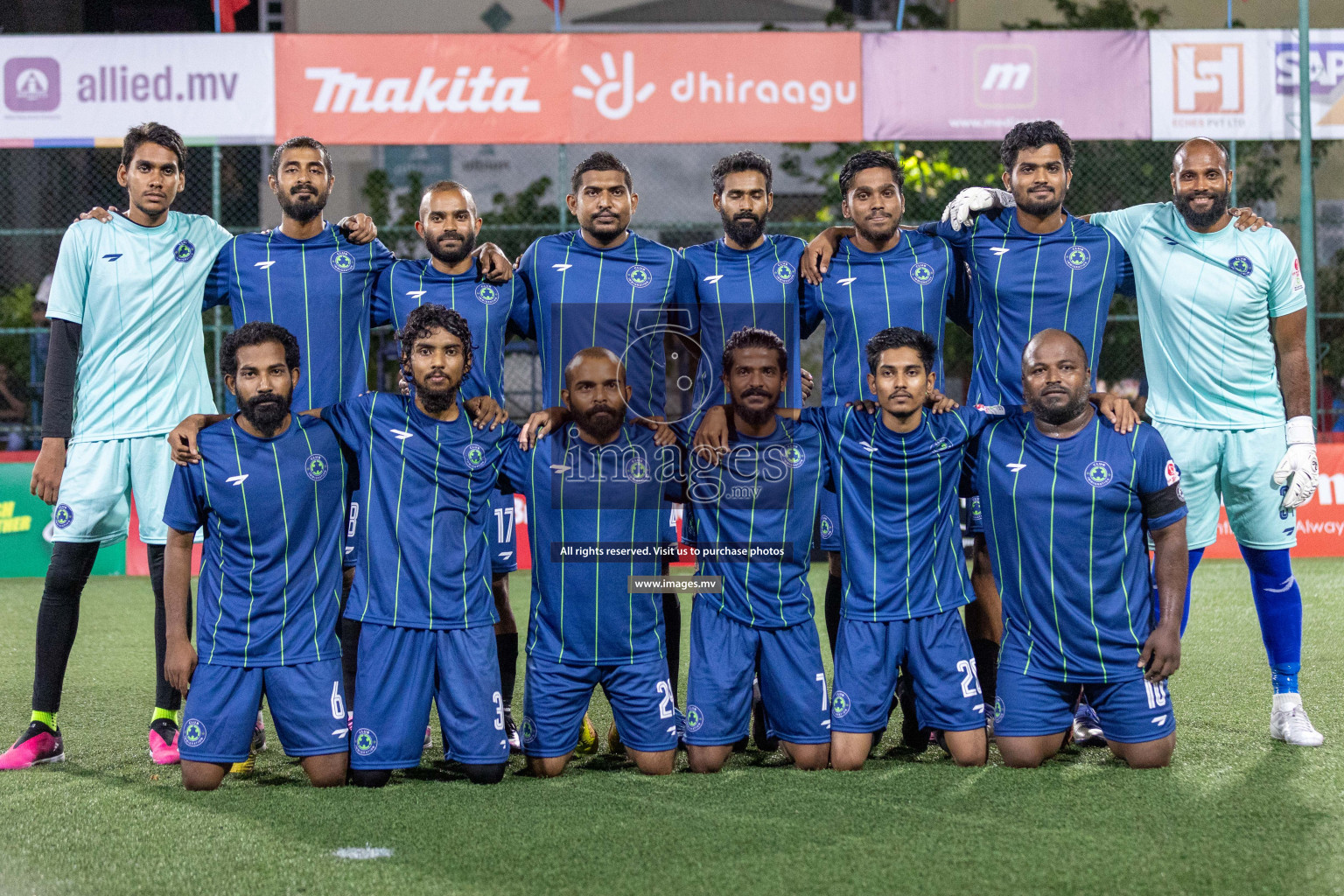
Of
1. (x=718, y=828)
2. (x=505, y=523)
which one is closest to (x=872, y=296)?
(x=505, y=523)

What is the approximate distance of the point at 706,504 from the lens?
4.17 metres

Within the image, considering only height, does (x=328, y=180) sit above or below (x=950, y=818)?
above

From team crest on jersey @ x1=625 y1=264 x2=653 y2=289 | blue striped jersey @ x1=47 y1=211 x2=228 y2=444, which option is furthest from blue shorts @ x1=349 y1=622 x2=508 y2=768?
team crest on jersey @ x1=625 y1=264 x2=653 y2=289

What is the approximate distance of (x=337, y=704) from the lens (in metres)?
3.94

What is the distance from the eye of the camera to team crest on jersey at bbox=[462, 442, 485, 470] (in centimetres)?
405

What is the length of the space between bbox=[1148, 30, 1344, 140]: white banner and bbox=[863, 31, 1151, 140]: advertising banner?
19cm

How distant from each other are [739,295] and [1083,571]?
1545mm

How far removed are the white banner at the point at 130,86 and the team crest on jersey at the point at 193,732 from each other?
25.7 ft

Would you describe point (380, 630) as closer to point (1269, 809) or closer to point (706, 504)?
point (706, 504)

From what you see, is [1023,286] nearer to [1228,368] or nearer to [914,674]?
[1228,368]

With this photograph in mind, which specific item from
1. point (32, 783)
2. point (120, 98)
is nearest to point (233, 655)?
point (32, 783)

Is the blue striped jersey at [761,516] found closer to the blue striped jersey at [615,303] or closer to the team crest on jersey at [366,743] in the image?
the blue striped jersey at [615,303]

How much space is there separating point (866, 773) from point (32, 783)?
268cm

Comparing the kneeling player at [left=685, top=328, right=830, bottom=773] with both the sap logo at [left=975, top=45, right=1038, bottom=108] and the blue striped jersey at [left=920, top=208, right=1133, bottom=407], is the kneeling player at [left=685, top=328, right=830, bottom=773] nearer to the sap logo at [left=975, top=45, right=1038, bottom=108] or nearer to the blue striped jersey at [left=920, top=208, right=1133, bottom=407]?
the blue striped jersey at [left=920, top=208, right=1133, bottom=407]
